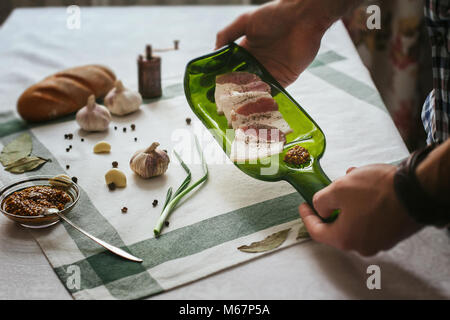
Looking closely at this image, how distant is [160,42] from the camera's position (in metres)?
1.88

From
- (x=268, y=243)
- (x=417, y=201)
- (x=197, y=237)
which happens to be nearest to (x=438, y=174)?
(x=417, y=201)

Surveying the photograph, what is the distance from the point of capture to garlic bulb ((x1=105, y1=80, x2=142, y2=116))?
1.41 metres

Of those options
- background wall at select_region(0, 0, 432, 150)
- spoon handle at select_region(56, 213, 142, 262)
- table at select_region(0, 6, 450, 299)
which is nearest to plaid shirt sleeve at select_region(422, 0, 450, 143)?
table at select_region(0, 6, 450, 299)

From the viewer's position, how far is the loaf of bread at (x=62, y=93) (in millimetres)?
1389

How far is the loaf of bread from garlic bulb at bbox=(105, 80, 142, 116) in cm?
9

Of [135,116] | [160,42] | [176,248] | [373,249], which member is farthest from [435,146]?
[160,42]

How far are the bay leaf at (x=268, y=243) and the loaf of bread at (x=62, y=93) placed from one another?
0.77 metres

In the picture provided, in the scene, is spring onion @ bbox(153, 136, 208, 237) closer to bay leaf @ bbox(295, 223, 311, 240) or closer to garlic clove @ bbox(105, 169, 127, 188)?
garlic clove @ bbox(105, 169, 127, 188)

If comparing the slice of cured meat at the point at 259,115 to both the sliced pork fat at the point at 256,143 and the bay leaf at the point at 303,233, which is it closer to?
the sliced pork fat at the point at 256,143

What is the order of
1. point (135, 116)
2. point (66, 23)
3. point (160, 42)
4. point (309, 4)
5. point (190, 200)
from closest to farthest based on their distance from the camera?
point (190, 200) → point (309, 4) → point (135, 116) → point (160, 42) → point (66, 23)

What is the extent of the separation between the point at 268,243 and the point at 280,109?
0.42m

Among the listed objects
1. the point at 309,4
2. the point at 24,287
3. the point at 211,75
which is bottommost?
the point at 24,287

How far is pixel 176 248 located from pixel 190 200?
6.4 inches
